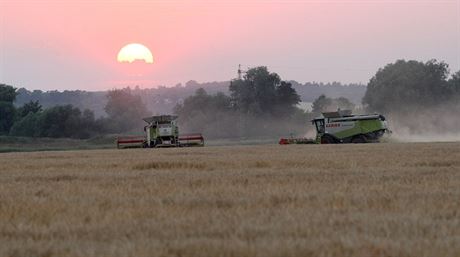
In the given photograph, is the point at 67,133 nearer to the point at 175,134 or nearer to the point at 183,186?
the point at 175,134

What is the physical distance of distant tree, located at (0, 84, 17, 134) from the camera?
369 feet

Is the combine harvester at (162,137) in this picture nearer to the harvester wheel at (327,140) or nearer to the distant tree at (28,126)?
the harvester wheel at (327,140)

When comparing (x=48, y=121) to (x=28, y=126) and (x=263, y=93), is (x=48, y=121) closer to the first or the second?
(x=28, y=126)

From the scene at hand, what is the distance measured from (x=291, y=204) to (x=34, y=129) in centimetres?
10260

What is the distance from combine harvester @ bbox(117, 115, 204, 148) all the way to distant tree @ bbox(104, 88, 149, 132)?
250 ft

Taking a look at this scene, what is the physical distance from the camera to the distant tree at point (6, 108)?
112562 millimetres

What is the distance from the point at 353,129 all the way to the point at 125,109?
9826 cm

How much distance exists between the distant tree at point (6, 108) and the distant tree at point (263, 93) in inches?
1515

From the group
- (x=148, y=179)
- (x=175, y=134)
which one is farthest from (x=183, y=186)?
(x=175, y=134)

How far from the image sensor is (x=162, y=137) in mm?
54406

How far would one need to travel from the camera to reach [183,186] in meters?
12.1

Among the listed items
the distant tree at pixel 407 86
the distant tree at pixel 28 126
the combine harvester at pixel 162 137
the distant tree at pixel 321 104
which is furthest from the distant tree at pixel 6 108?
the combine harvester at pixel 162 137

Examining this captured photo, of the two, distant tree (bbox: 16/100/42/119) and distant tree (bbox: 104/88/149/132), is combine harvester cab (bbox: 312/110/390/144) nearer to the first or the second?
distant tree (bbox: 16/100/42/119)

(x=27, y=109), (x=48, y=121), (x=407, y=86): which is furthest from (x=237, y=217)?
(x=27, y=109)
